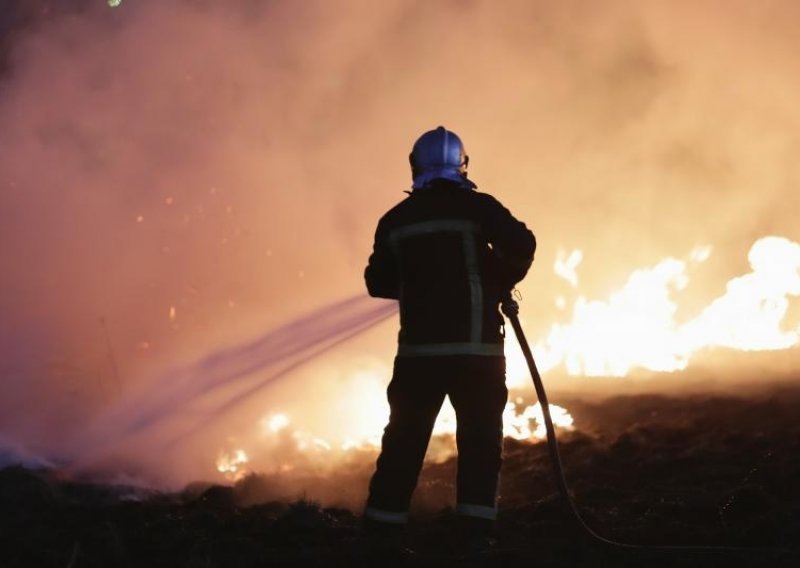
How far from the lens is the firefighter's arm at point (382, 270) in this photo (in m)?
4.10

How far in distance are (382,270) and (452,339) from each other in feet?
1.76

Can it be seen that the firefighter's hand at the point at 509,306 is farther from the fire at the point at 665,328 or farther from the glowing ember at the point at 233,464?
the fire at the point at 665,328

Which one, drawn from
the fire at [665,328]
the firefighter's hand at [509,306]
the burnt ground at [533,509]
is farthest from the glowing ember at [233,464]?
the firefighter's hand at [509,306]

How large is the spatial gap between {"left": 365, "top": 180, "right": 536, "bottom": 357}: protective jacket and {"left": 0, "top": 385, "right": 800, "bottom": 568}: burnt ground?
0.99 metres

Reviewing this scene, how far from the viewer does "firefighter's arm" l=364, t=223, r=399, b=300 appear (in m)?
4.10

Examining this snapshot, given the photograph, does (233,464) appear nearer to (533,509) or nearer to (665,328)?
(533,509)

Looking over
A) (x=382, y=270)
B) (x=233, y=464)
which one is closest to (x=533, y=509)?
(x=382, y=270)

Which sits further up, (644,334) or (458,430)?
(644,334)

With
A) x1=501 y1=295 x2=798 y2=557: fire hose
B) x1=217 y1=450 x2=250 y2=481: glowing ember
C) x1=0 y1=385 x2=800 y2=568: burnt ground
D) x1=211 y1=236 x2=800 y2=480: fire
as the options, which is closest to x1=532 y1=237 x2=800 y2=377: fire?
x1=211 y1=236 x2=800 y2=480: fire

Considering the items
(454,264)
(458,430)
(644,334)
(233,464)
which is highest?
(644,334)

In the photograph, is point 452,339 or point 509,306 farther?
point 509,306

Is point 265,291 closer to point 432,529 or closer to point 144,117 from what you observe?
point 144,117

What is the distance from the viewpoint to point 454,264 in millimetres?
3908

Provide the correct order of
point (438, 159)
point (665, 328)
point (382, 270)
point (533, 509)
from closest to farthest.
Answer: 1. point (438, 159)
2. point (382, 270)
3. point (533, 509)
4. point (665, 328)
